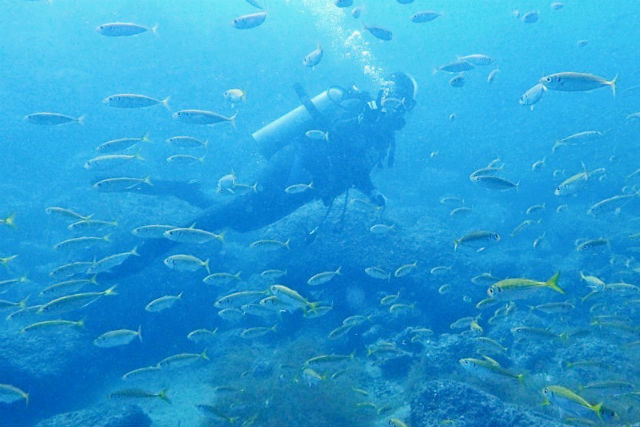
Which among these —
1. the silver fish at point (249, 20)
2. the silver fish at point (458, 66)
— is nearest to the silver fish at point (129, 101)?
the silver fish at point (249, 20)

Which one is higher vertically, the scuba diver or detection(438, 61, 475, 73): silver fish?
detection(438, 61, 475, 73): silver fish

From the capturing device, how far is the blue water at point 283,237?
282 inches

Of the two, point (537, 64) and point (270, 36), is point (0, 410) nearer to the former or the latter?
point (270, 36)

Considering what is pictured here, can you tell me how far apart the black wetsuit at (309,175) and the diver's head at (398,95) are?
198 millimetres

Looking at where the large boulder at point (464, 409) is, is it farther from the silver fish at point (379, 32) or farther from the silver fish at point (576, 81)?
the silver fish at point (379, 32)

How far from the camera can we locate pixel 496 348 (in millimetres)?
6418

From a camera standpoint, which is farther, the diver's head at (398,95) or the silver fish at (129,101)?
the diver's head at (398,95)

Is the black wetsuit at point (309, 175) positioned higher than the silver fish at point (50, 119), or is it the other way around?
the silver fish at point (50, 119)

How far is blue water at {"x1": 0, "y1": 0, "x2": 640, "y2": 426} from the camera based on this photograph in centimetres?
716

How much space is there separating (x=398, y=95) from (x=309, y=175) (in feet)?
9.43

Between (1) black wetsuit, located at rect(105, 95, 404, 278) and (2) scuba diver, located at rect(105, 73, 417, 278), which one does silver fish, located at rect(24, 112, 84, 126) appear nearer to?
(2) scuba diver, located at rect(105, 73, 417, 278)

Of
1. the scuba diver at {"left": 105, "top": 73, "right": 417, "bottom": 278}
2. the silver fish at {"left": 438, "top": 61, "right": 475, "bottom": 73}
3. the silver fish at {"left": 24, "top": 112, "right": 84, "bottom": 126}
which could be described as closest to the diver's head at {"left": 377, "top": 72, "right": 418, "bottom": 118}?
the scuba diver at {"left": 105, "top": 73, "right": 417, "bottom": 278}

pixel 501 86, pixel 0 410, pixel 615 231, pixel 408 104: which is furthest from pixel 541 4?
pixel 0 410

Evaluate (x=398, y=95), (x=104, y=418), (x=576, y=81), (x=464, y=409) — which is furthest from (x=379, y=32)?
(x=104, y=418)
